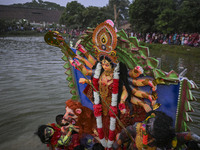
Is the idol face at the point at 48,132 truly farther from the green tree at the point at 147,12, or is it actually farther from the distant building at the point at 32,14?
the distant building at the point at 32,14

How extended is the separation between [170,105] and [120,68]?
2.76 feet

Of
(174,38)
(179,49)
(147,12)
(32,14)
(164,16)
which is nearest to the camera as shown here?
(179,49)

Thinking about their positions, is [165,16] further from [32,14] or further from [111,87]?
[32,14]

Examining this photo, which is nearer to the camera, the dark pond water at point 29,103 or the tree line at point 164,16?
the dark pond water at point 29,103

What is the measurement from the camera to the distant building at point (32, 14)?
186 feet

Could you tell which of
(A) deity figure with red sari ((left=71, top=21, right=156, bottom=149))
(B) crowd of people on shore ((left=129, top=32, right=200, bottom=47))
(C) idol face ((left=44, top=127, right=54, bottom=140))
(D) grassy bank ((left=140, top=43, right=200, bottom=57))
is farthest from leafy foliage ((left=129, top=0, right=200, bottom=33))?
(C) idol face ((left=44, top=127, right=54, bottom=140))

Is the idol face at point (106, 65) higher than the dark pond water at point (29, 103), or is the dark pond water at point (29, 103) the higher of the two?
the idol face at point (106, 65)

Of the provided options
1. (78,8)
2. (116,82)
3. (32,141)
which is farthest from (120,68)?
(78,8)

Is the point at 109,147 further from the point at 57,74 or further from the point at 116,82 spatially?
the point at 57,74

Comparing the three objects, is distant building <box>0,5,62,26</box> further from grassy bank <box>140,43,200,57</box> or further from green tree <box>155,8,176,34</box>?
grassy bank <box>140,43,200,57</box>

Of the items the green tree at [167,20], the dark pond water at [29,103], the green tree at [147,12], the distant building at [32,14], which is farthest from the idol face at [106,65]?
the distant building at [32,14]

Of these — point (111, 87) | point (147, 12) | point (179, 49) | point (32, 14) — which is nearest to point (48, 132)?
point (111, 87)

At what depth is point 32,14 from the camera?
59844 mm

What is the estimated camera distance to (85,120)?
294cm
